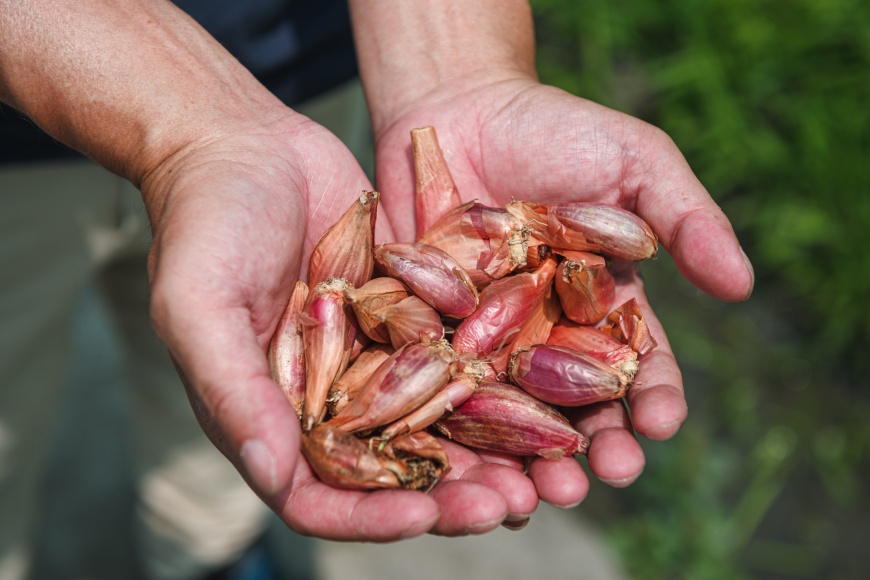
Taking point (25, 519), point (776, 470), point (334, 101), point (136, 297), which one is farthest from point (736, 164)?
point (25, 519)

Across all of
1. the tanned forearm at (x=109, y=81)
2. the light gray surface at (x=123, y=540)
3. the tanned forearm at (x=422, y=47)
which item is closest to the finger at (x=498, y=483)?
the tanned forearm at (x=109, y=81)

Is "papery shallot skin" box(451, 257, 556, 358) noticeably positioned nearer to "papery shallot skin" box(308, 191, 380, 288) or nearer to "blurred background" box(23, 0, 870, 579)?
"papery shallot skin" box(308, 191, 380, 288)

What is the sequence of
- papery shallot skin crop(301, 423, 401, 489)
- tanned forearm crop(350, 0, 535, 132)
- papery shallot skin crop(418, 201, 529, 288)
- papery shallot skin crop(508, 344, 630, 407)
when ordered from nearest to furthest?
papery shallot skin crop(301, 423, 401, 489) → papery shallot skin crop(508, 344, 630, 407) → papery shallot skin crop(418, 201, 529, 288) → tanned forearm crop(350, 0, 535, 132)

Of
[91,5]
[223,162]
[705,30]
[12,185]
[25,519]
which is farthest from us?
[705,30]

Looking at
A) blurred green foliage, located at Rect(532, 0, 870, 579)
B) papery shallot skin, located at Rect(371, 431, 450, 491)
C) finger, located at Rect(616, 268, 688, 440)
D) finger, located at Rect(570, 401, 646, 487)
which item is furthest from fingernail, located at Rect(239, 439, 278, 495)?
blurred green foliage, located at Rect(532, 0, 870, 579)

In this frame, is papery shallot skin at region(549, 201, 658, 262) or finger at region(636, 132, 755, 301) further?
papery shallot skin at region(549, 201, 658, 262)

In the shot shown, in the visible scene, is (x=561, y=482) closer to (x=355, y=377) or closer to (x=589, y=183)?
(x=355, y=377)

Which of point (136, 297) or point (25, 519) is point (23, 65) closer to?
point (136, 297)

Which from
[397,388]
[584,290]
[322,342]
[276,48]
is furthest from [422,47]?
[397,388]
